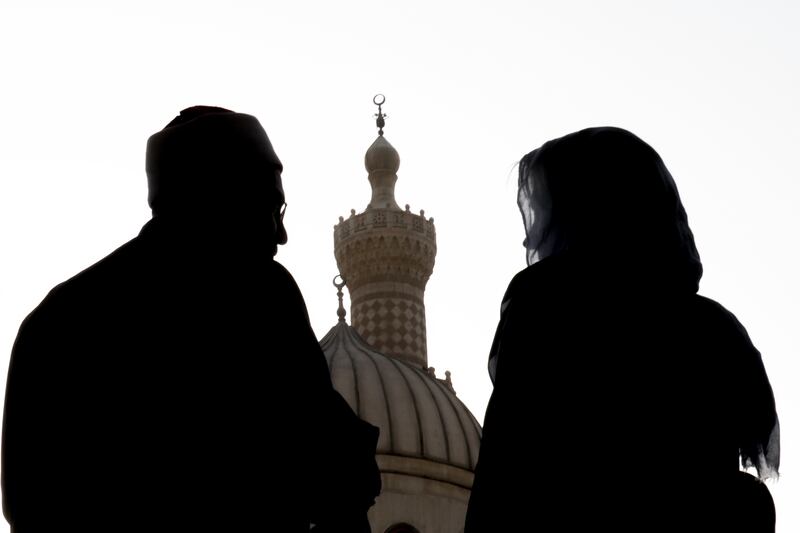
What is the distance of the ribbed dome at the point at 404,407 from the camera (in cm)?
1884

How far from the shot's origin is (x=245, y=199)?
3088 millimetres

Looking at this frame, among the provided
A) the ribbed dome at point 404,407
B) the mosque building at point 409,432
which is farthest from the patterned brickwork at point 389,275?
the ribbed dome at point 404,407

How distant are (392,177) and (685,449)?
23968 millimetres

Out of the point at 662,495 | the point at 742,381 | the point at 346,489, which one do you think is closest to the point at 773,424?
the point at 742,381

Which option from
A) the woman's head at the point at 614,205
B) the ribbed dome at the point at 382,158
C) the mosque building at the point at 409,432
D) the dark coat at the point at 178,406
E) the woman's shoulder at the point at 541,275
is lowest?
the dark coat at the point at 178,406

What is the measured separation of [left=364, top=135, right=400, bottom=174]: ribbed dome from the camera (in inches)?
1061

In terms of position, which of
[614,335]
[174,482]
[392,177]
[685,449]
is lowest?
[174,482]

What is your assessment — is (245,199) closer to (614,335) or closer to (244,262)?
(244,262)

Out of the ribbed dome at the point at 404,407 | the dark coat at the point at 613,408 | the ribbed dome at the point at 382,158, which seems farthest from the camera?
the ribbed dome at the point at 382,158

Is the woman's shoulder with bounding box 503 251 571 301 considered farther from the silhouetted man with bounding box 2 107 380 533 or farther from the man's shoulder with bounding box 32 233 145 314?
the man's shoulder with bounding box 32 233 145 314

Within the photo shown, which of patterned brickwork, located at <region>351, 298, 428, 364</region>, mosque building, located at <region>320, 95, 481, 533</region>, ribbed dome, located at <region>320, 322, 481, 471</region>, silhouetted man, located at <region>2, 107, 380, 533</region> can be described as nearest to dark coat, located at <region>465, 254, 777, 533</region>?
silhouetted man, located at <region>2, 107, 380, 533</region>

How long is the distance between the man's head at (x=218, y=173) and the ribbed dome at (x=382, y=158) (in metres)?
23.9

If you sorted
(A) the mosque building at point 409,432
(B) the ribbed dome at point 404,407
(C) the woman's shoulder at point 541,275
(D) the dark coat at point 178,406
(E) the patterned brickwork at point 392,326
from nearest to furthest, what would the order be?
(D) the dark coat at point 178,406
(C) the woman's shoulder at point 541,275
(A) the mosque building at point 409,432
(B) the ribbed dome at point 404,407
(E) the patterned brickwork at point 392,326

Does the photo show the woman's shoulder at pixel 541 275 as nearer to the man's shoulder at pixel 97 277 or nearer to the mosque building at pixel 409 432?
the man's shoulder at pixel 97 277
